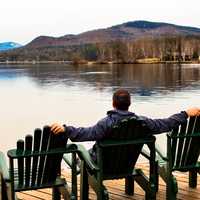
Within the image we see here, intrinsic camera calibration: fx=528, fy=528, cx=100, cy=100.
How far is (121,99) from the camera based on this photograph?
5.06 metres

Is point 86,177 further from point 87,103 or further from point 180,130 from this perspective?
point 87,103

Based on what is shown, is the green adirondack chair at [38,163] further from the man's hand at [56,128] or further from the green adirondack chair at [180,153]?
the green adirondack chair at [180,153]

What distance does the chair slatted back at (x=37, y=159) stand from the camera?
477 centimetres

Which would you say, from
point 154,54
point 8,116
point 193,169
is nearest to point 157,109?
point 8,116

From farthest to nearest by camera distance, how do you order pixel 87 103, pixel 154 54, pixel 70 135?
1. pixel 154 54
2. pixel 87 103
3. pixel 70 135

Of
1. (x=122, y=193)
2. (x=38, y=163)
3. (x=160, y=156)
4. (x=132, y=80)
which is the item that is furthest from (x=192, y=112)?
(x=132, y=80)

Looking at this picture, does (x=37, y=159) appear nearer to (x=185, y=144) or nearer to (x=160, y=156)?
(x=160, y=156)

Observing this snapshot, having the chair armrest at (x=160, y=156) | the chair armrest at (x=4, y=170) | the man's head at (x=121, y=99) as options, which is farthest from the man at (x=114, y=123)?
the chair armrest at (x=4, y=170)

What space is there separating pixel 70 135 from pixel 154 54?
638ft

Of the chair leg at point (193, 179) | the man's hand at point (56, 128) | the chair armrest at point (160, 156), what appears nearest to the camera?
the man's hand at point (56, 128)

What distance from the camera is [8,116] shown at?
993 inches

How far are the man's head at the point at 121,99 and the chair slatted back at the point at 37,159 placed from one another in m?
0.63

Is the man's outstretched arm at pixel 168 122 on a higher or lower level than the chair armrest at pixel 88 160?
higher

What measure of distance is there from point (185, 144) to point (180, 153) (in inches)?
4.5
